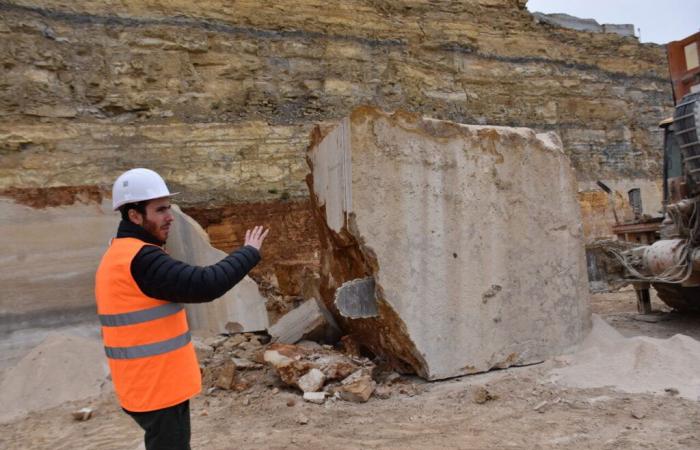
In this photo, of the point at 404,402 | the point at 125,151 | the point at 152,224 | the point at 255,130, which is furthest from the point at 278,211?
the point at 152,224

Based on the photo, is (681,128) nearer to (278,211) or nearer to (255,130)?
(278,211)

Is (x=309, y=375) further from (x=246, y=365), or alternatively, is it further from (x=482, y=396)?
(x=482, y=396)

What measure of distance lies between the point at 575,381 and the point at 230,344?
333 centimetres

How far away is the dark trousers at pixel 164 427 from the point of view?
2.21 metres

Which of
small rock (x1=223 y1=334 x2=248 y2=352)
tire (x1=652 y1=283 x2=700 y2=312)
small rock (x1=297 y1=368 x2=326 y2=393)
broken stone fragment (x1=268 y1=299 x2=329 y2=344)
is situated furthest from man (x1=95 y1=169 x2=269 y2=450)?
tire (x1=652 y1=283 x2=700 y2=312)

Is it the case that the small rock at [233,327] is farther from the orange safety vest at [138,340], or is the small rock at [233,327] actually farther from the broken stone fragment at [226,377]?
the orange safety vest at [138,340]

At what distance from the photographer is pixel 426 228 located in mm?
4234

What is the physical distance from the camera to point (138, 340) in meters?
2.18

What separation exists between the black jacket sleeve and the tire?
219 inches

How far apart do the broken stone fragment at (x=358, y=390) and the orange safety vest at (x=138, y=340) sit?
193 cm

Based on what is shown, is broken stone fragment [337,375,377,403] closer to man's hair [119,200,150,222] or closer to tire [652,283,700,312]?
man's hair [119,200,150,222]

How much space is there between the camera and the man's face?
2330 mm

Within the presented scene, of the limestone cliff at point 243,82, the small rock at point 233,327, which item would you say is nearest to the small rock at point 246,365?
the small rock at point 233,327

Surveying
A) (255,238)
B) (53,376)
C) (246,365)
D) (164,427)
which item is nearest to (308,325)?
(246,365)
